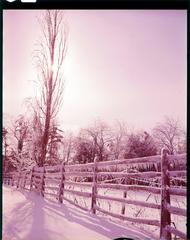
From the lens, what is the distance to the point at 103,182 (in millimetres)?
3195

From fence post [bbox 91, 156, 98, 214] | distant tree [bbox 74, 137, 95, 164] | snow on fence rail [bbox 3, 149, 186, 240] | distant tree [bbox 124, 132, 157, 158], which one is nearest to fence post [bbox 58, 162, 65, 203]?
snow on fence rail [bbox 3, 149, 186, 240]

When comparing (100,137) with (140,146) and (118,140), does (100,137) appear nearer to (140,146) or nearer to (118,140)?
(118,140)

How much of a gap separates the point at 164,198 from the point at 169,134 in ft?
1.63

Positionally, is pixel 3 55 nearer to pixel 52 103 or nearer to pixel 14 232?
pixel 52 103

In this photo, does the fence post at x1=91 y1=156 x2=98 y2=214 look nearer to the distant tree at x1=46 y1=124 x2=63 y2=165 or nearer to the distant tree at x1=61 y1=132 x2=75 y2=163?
the distant tree at x1=61 y1=132 x2=75 y2=163

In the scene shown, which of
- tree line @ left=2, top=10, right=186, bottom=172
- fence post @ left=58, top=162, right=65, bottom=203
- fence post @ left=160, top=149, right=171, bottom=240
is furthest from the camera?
fence post @ left=58, top=162, right=65, bottom=203

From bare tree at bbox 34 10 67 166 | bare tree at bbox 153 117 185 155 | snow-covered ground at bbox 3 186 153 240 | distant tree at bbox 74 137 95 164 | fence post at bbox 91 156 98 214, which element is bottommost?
snow-covered ground at bbox 3 186 153 240

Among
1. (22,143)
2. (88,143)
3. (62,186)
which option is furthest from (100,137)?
(22,143)

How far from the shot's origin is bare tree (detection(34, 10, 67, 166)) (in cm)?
316

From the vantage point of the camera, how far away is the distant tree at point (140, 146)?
3.09 meters

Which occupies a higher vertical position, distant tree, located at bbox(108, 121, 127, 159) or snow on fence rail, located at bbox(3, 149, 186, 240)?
distant tree, located at bbox(108, 121, 127, 159)

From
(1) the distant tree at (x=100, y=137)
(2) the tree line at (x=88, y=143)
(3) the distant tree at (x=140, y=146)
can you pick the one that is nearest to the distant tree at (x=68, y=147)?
(2) the tree line at (x=88, y=143)

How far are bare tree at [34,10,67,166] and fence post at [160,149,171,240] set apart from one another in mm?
940
